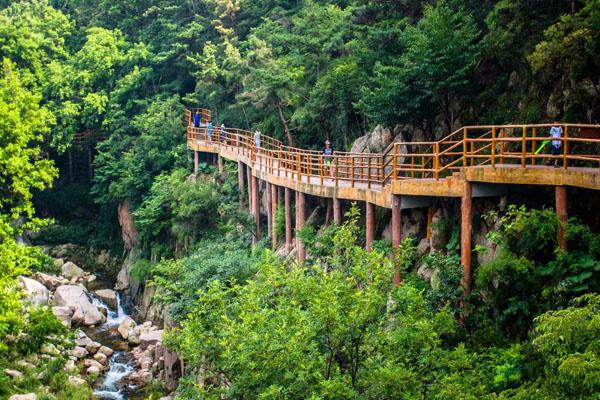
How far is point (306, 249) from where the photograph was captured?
2561 cm

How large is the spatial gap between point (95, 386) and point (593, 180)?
2001 cm

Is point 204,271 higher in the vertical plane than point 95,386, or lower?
higher

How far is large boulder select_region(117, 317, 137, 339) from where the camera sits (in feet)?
109

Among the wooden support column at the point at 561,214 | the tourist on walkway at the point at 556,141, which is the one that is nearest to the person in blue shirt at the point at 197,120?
the tourist on walkway at the point at 556,141

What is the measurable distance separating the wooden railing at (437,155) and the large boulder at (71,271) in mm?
10102

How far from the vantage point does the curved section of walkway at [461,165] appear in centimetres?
1600

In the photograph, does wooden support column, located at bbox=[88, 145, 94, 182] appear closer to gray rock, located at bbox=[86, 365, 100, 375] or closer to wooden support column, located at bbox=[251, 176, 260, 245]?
wooden support column, located at bbox=[251, 176, 260, 245]

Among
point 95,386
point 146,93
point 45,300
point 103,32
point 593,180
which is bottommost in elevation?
point 95,386

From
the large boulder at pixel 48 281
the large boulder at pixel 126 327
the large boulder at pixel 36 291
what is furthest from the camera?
the large boulder at pixel 48 281

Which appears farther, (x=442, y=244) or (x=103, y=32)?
(x=103, y=32)

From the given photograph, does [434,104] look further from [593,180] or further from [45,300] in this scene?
[45,300]

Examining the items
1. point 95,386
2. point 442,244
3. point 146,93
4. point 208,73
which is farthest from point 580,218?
point 146,93

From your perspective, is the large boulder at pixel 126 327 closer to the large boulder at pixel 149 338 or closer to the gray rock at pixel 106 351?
the large boulder at pixel 149 338

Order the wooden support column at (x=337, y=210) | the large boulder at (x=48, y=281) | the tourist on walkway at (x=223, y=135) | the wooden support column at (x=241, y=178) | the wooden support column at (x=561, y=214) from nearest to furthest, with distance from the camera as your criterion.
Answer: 1. the wooden support column at (x=561, y=214)
2. the wooden support column at (x=337, y=210)
3. the wooden support column at (x=241, y=178)
4. the large boulder at (x=48, y=281)
5. the tourist on walkway at (x=223, y=135)
